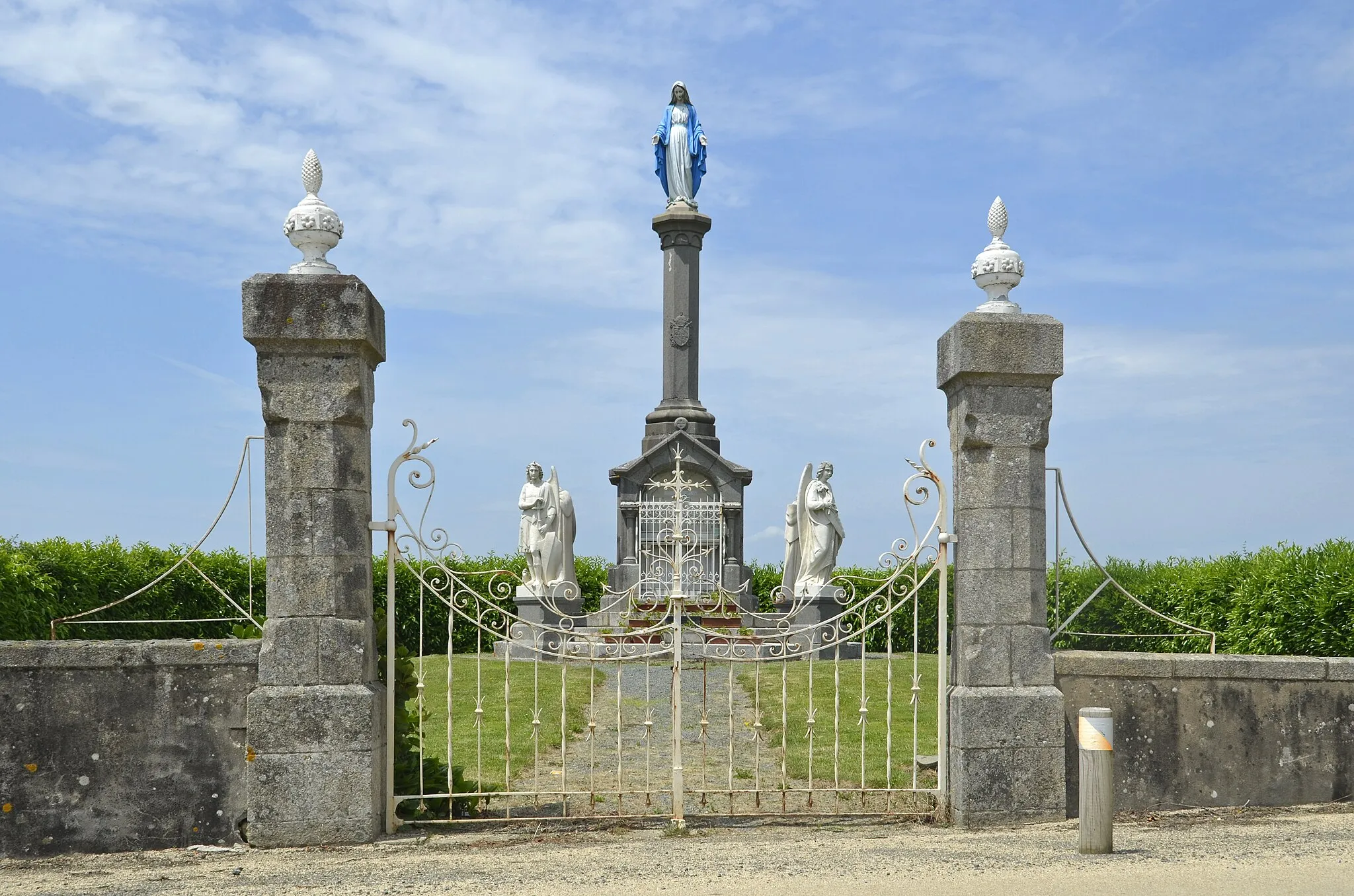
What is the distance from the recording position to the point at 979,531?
643 centimetres

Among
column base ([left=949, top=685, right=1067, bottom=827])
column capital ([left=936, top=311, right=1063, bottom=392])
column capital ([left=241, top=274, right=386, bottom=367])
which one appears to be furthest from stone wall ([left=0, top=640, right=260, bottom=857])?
column capital ([left=936, top=311, right=1063, bottom=392])

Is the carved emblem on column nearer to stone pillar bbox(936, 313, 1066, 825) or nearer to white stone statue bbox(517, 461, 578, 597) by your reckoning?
white stone statue bbox(517, 461, 578, 597)

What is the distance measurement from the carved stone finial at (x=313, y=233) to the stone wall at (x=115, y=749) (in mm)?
2053

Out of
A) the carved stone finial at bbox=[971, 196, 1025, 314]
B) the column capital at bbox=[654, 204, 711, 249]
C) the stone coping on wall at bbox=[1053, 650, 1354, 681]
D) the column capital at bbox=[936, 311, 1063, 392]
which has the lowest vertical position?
the stone coping on wall at bbox=[1053, 650, 1354, 681]

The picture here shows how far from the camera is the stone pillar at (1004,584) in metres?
6.30

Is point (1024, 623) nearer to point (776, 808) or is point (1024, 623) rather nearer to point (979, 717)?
Answer: point (979, 717)

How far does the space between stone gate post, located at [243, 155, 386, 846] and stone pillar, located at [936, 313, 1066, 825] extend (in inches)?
127

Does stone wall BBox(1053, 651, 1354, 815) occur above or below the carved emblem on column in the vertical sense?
below

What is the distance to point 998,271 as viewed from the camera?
6656 mm

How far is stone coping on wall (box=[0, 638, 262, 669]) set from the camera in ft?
20.0

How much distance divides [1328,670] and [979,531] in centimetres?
225

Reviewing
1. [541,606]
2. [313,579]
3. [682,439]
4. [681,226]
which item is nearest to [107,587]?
[541,606]

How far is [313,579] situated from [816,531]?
36.7 ft

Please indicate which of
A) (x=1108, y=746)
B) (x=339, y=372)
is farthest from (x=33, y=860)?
(x=1108, y=746)
